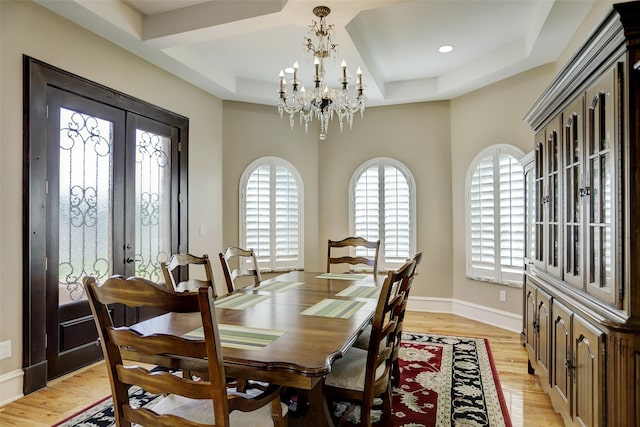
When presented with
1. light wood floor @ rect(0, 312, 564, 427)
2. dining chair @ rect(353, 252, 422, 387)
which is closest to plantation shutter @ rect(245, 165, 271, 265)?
light wood floor @ rect(0, 312, 564, 427)

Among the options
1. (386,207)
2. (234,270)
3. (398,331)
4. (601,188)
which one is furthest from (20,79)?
(386,207)

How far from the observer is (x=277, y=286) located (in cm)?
281

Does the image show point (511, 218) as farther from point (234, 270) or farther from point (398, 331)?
point (234, 270)

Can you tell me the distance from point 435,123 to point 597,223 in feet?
11.7

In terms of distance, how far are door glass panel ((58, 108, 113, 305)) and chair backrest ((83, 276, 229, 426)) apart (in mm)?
2067

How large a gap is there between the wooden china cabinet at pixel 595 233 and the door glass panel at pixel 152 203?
11.5 ft

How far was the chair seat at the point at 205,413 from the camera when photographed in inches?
57.1

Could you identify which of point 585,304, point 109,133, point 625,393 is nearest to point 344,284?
point 585,304

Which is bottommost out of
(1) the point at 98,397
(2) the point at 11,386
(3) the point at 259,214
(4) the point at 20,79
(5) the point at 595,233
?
(1) the point at 98,397

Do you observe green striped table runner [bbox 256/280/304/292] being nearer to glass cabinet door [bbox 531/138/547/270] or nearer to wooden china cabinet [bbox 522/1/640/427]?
wooden china cabinet [bbox 522/1/640/427]

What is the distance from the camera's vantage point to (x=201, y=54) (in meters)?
4.13

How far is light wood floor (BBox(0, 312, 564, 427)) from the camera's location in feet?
7.75

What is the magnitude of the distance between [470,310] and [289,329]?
3.74m

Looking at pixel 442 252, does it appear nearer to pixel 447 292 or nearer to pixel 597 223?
pixel 447 292
